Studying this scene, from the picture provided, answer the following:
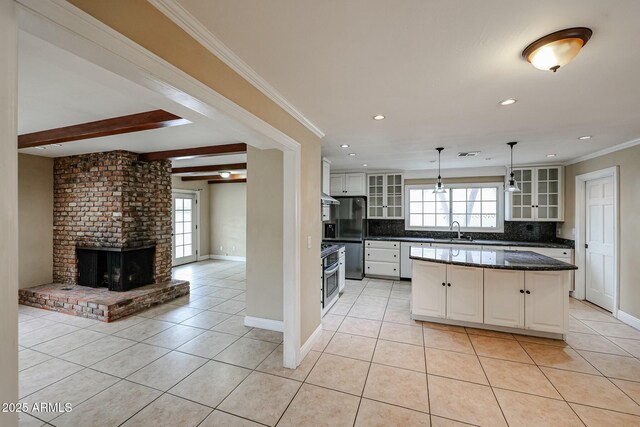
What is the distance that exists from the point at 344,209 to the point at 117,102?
444cm

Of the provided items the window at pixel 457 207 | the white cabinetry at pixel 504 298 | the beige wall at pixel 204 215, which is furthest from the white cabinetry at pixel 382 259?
the beige wall at pixel 204 215

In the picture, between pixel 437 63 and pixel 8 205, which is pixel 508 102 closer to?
pixel 437 63

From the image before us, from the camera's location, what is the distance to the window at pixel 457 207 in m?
5.80

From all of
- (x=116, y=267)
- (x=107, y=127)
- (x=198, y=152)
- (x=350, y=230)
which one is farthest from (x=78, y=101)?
(x=350, y=230)

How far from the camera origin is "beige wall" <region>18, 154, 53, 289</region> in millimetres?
4418

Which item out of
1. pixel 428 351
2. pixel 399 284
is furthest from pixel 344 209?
pixel 428 351

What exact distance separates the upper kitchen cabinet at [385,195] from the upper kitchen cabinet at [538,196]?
2.21 meters

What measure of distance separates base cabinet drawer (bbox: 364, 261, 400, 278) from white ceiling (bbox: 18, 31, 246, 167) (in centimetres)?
393

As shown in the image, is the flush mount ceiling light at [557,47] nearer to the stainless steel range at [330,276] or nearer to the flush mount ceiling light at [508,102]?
the flush mount ceiling light at [508,102]

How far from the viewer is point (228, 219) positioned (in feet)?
26.1

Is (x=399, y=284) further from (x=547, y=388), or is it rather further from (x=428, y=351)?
(x=547, y=388)

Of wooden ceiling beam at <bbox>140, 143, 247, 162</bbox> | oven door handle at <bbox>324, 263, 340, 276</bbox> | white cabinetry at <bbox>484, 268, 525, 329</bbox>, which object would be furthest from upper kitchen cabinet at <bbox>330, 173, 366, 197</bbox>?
white cabinetry at <bbox>484, 268, 525, 329</bbox>

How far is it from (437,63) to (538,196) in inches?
198

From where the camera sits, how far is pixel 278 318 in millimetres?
3418
